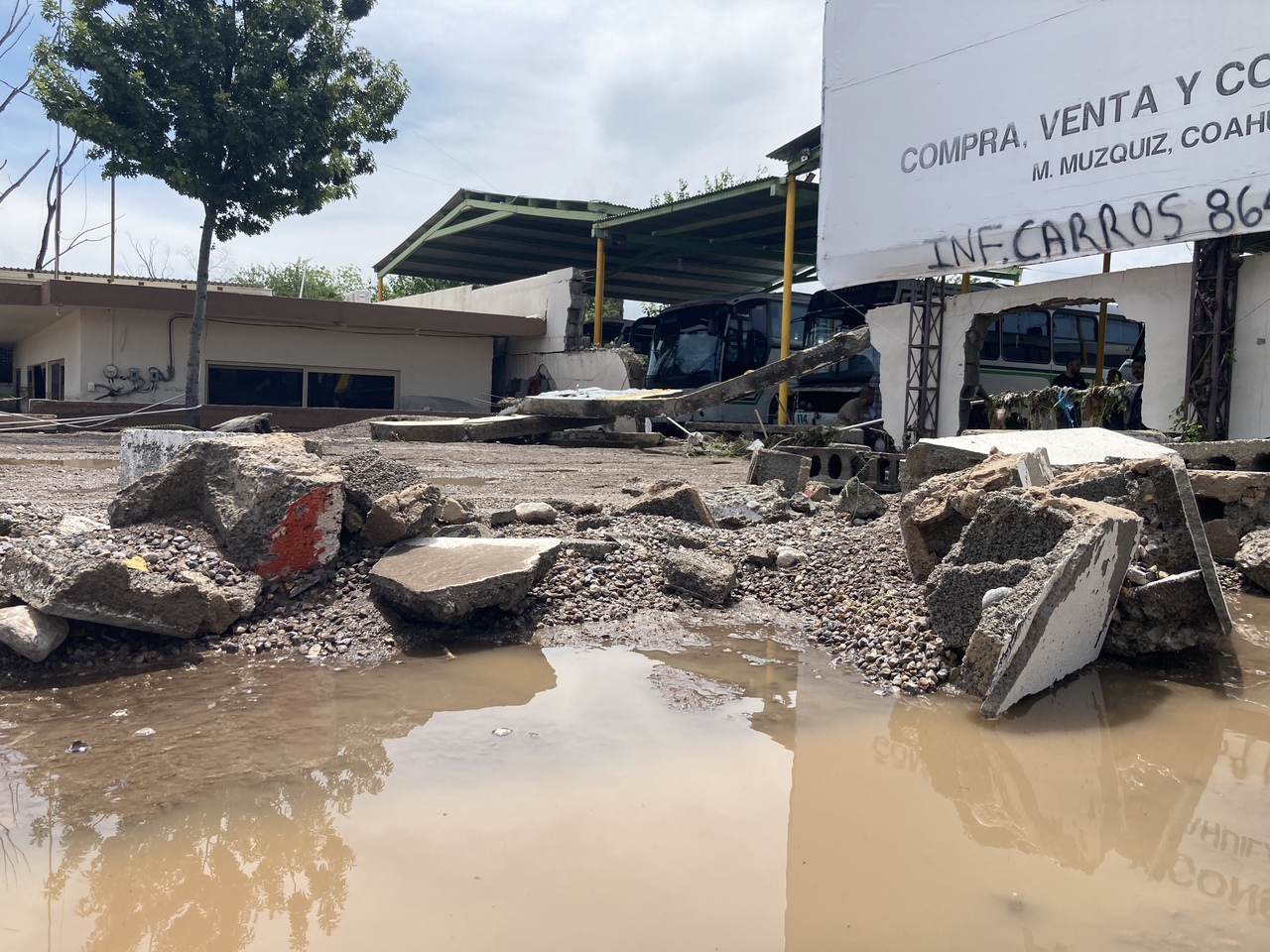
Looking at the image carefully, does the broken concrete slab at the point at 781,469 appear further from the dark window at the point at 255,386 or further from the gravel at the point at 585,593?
the dark window at the point at 255,386

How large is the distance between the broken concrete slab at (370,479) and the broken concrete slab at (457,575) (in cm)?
33

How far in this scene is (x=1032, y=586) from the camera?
11.4 feet

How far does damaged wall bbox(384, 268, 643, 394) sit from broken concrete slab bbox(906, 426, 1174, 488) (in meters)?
11.2

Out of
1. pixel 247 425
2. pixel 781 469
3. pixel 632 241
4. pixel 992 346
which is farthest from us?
pixel 632 241

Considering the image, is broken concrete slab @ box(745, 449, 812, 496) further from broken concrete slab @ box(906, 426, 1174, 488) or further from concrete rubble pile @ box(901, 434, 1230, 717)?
concrete rubble pile @ box(901, 434, 1230, 717)

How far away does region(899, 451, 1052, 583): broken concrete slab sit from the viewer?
175 inches

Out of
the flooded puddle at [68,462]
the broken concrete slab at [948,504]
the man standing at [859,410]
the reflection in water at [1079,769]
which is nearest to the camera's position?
the reflection in water at [1079,769]

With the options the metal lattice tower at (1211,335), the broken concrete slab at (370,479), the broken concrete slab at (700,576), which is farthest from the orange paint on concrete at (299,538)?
the metal lattice tower at (1211,335)

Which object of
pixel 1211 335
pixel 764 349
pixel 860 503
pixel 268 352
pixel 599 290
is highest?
pixel 599 290

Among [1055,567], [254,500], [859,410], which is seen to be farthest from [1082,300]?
[254,500]

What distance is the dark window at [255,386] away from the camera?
18078 millimetres

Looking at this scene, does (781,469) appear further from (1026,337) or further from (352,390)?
(352,390)

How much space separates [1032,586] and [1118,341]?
14.3m

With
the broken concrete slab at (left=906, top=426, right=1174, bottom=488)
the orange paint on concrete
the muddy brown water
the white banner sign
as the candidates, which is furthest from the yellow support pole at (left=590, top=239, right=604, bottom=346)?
the muddy brown water
